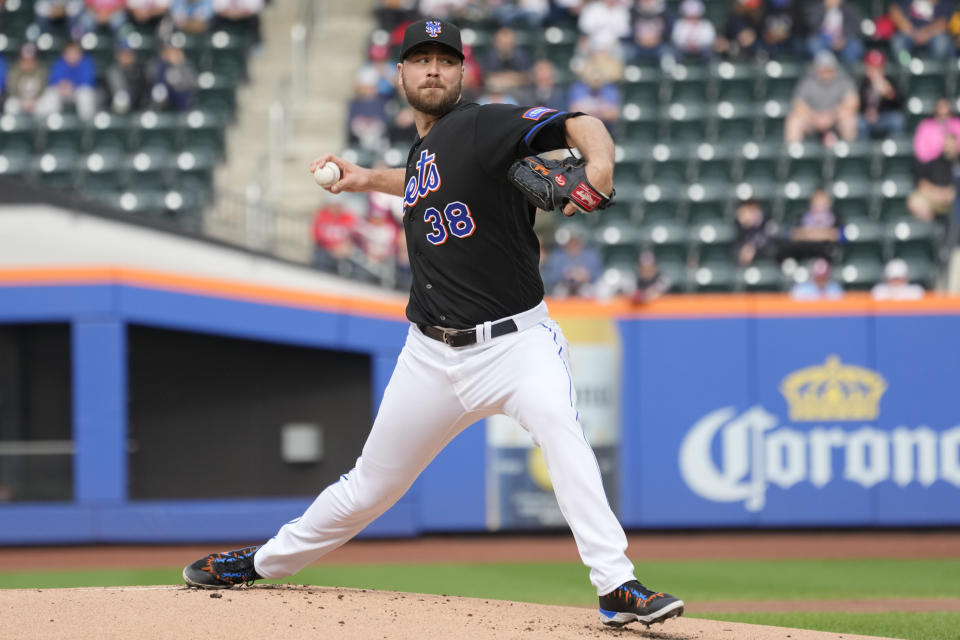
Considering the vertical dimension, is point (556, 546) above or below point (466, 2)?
below

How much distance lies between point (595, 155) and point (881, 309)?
638cm

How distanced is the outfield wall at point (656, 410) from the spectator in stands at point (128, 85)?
4.74m

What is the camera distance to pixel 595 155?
11.2 ft

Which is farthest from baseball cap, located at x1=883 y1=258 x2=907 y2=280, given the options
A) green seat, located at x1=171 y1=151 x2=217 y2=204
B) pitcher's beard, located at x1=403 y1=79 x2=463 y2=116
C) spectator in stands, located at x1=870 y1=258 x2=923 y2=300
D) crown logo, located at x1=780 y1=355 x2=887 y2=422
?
pitcher's beard, located at x1=403 y1=79 x2=463 y2=116

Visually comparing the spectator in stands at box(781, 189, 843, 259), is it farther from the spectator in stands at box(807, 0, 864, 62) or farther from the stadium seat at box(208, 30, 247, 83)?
the stadium seat at box(208, 30, 247, 83)

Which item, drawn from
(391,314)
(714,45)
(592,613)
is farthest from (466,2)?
(592,613)

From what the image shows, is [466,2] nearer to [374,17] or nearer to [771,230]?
[374,17]

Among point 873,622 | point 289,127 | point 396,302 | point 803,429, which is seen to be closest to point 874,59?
point 803,429

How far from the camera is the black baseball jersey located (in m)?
3.79

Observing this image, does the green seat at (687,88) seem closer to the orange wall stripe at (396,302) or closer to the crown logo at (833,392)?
the orange wall stripe at (396,302)

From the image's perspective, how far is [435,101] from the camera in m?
3.95

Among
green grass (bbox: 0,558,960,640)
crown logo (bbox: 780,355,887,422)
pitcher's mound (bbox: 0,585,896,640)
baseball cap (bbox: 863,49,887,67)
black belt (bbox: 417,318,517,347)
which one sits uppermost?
baseball cap (bbox: 863,49,887,67)

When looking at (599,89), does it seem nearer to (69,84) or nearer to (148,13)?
(148,13)

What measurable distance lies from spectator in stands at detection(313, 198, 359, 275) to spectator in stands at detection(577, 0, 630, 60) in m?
3.54
